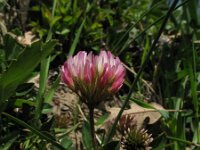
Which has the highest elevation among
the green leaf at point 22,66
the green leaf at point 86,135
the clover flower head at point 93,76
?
the green leaf at point 22,66

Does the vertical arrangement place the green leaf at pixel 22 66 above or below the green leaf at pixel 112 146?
above

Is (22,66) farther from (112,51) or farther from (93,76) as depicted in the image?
(112,51)

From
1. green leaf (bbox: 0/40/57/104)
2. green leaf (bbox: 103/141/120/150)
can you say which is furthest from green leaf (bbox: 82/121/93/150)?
green leaf (bbox: 0/40/57/104)

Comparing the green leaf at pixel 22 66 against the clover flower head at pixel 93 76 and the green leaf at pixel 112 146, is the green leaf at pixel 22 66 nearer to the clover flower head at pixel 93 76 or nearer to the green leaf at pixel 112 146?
the clover flower head at pixel 93 76

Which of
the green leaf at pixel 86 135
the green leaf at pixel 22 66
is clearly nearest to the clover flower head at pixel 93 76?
the green leaf at pixel 22 66

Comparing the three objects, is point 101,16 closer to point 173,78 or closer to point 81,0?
point 81,0

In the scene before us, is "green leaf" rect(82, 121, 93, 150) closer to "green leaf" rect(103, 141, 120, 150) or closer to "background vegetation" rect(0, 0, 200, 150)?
→ "background vegetation" rect(0, 0, 200, 150)

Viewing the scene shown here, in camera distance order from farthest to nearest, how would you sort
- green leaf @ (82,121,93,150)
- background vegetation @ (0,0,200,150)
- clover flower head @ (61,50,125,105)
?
1. background vegetation @ (0,0,200,150)
2. green leaf @ (82,121,93,150)
3. clover flower head @ (61,50,125,105)

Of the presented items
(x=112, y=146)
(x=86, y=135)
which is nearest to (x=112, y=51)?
(x=86, y=135)

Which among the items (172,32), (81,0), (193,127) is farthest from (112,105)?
(172,32)
